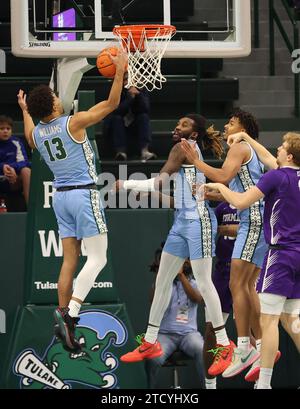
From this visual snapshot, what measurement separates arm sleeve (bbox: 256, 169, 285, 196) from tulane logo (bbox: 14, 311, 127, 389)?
2.60 m

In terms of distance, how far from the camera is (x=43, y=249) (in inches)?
471

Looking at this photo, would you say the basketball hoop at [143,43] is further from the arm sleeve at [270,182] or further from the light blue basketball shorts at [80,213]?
the arm sleeve at [270,182]

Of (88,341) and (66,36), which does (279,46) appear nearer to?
(66,36)

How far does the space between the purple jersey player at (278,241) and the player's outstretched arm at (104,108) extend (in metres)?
1.11

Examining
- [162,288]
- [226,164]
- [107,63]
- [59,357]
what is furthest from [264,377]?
[107,63]

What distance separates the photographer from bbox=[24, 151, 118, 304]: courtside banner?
11.9m

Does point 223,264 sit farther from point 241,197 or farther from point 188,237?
point 241,197

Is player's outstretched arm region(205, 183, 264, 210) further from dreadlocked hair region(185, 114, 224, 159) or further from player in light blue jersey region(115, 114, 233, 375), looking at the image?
dreadlocked hair region(185, 114, 224, 159)

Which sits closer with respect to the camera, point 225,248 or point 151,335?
point 151,335

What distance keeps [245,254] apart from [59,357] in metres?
2.22

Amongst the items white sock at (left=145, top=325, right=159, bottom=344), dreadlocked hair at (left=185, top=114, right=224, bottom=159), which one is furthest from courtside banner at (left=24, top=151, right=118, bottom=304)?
dreadlocked hair at (left=185, top=114, right=224, bottom=159)

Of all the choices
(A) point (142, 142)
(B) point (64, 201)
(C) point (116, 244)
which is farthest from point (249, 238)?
(A) point (142, 142)

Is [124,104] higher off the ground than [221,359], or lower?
higher

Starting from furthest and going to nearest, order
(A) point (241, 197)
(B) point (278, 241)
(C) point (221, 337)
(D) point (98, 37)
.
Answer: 1. (C) point (221, 337)
2. (D) point (98, 37)
3. (B) point (278, 241)
4. (A) point (241, 197)
